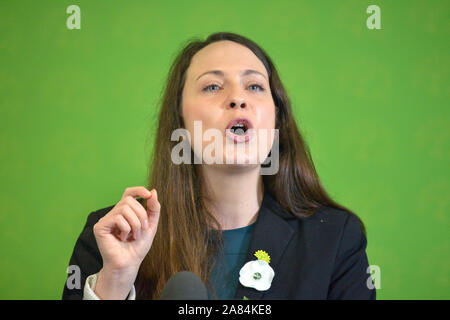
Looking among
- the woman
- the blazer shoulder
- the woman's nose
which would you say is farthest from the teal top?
the woman's nose

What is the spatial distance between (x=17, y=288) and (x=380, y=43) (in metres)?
1.62

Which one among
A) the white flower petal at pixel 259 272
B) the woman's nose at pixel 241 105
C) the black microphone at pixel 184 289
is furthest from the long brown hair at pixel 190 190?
the black microphone at pixel 184 289

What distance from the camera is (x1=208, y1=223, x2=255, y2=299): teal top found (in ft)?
3.63

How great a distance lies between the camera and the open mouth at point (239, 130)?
1.11 metres

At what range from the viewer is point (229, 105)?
3.76 feet

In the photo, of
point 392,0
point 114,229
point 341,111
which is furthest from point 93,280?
point 392,0

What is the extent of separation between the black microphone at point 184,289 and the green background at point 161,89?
3.37 ft

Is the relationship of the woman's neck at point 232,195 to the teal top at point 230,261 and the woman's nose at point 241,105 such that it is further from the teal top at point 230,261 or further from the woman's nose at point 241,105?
the woman's nose at point 241,105

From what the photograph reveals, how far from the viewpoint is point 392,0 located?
1.59 m

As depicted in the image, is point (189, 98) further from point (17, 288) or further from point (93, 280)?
point (17, 288)

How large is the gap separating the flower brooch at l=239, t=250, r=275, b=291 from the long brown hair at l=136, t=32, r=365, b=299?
0.11 meters

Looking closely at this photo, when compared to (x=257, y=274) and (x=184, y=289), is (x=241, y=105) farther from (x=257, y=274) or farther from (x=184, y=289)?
(x=184, y=289)

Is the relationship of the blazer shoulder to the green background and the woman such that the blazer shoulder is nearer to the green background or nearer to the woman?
the woman

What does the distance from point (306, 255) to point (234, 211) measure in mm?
238
